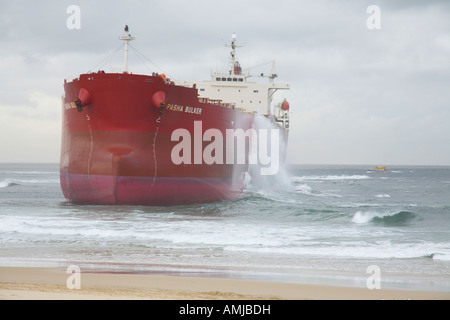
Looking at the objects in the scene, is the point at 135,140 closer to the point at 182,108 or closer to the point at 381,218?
the point at 182,108

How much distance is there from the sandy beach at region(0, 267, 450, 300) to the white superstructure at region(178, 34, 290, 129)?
25.7 metres

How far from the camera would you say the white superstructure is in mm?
34562

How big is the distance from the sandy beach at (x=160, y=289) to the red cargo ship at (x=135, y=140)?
32.5 feet

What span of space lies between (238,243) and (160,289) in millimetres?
5664

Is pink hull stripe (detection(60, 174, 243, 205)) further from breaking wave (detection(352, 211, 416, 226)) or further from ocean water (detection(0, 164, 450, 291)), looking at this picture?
breaking wave (detection(352, 211, 416, 226))

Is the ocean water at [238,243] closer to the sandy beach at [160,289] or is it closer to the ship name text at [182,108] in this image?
the sandy beach at [160,289]

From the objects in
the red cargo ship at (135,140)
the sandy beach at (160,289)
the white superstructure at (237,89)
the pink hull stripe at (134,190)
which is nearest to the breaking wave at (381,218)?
the pink hull stripe at (134,190)

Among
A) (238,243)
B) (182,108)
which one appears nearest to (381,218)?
(238,243)

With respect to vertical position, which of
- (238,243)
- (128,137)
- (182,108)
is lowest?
(238,243)

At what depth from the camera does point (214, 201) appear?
22812 mm

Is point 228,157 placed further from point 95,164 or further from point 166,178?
point 95,164

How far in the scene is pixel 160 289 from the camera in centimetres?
759

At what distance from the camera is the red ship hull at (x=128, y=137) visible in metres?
18.8
